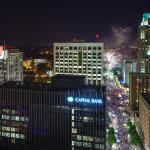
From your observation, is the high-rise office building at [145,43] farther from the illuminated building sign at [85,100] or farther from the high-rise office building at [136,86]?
the illuminated building sign at [85,100]

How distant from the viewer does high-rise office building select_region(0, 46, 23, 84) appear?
10750 centimetres

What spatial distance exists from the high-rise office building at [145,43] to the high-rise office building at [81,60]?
5145cm

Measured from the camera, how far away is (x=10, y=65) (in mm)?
113938

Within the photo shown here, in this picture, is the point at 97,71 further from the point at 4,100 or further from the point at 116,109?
the point at 4,100

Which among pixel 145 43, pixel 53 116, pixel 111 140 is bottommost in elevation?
pixel 111 140

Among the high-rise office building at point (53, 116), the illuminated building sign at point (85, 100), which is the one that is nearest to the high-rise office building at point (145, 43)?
the high-rise office building at point (53, 116)

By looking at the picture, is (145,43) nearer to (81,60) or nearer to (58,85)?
(81,60)

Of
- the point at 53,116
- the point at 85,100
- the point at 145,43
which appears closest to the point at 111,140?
the point at 53,116

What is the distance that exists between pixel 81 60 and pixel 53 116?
40.3 meters

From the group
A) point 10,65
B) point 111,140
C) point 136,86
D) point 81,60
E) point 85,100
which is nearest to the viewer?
point 85,100

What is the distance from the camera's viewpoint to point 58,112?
180 feet

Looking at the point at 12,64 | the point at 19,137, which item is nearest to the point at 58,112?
the point at 19,137

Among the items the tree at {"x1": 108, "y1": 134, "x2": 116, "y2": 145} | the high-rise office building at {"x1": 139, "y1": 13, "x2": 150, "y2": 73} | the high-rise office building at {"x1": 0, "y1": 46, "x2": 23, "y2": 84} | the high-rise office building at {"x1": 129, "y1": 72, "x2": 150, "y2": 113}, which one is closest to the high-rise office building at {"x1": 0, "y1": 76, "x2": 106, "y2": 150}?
the tree at {"x1": 108, "y1": 134, "x2": 116, "y2": 145}

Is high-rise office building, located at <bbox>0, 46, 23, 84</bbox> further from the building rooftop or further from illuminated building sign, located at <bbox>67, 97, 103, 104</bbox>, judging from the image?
illuminated building sign, located at <bbox>67, 97, 103, 104</bbox>
